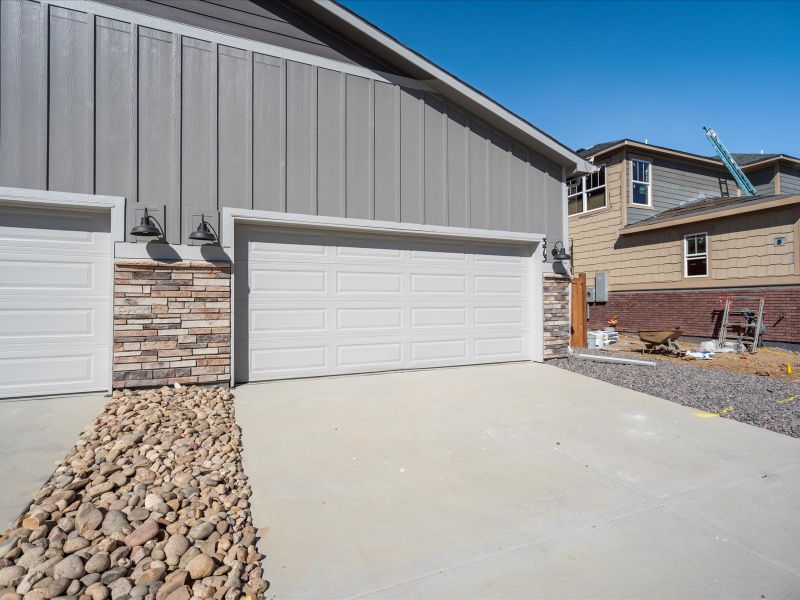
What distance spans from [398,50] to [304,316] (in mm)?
4153

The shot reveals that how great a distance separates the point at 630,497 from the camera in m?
2.80

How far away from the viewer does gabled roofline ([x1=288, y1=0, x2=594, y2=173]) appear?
20.1 ft

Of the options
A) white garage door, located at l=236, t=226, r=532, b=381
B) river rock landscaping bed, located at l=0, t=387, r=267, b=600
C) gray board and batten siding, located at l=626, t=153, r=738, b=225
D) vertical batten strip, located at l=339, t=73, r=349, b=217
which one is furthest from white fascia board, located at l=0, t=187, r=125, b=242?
gray board and batten siding, located at l=626, t=153, r=738, b=225

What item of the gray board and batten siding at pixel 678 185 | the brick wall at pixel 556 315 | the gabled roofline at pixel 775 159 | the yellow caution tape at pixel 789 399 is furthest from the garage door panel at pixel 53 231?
the gabled roofline at pixel 775 159

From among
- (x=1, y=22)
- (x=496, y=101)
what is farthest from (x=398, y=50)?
(x=1, y=22)

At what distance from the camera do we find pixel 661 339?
8820 millimetres

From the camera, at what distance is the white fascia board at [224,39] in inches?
198

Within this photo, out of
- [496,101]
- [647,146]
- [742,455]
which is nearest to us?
[742,455]

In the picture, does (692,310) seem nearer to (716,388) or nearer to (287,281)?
(716,388)

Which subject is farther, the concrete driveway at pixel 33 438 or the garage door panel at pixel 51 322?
the garage door panel at pixel 51 322

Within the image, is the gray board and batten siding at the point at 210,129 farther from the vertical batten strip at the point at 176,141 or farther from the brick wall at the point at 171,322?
the brick wall at the point at 171,322

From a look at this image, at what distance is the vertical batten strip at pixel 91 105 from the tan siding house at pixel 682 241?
12.6 meters

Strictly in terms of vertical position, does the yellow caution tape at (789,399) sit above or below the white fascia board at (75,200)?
below

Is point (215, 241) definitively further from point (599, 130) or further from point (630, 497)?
point (599, 130)
